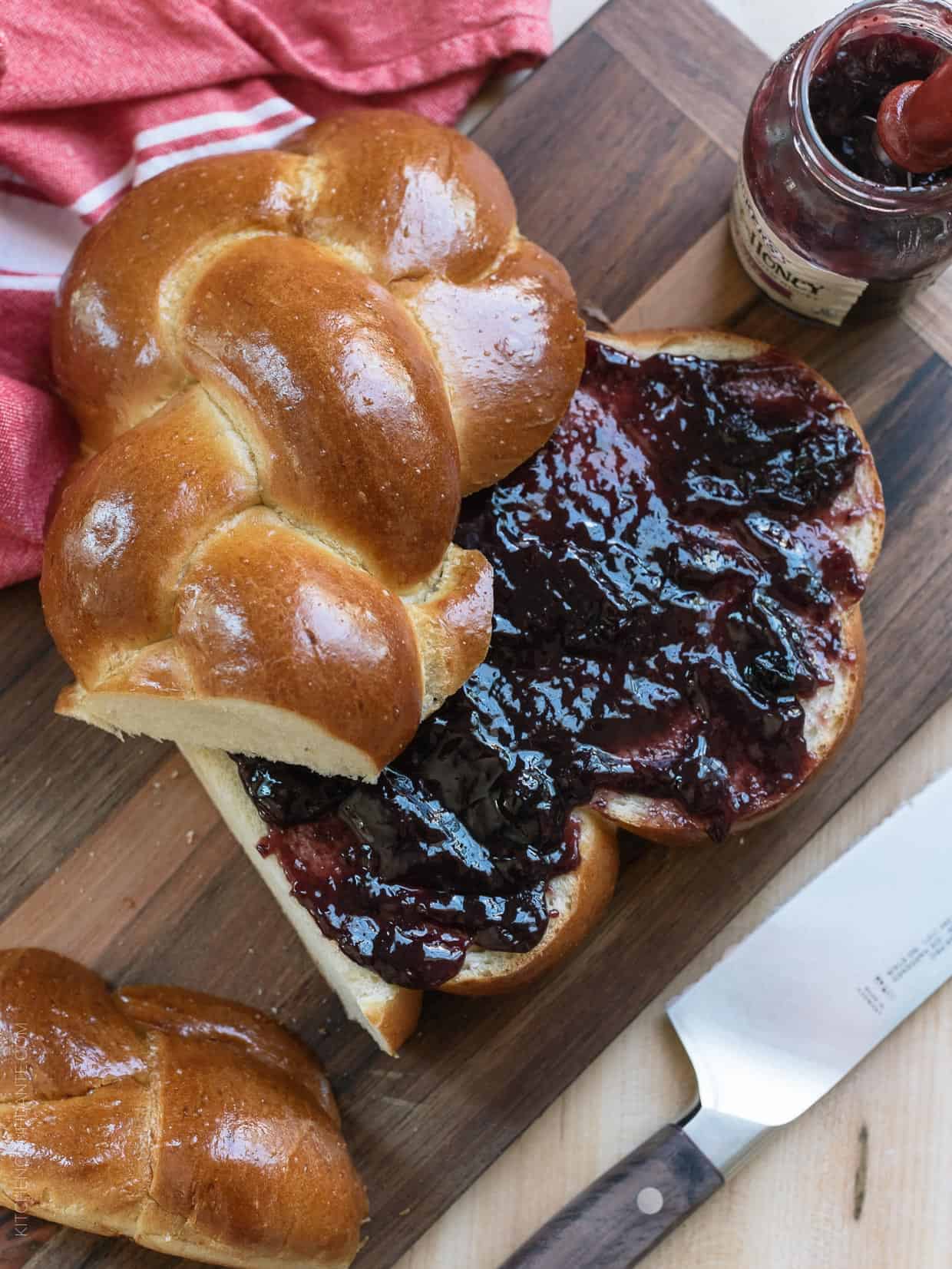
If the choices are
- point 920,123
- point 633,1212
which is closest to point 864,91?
point 920,123

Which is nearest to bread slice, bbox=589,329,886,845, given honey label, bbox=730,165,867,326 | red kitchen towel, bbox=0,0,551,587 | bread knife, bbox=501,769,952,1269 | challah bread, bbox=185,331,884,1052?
challah bread, bbox=185,331,884,1052

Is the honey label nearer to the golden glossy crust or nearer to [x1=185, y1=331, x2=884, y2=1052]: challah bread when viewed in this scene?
[x1=185, y1=331, x2=884, y2=1052]: challah bread

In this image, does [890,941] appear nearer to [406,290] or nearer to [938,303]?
[938,303]

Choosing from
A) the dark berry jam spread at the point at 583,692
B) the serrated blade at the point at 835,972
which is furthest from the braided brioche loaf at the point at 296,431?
the serrated blade at the point at 835,972

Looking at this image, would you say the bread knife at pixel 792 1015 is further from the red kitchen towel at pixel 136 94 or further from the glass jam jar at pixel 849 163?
the red kitchen towel at pixel 136 94

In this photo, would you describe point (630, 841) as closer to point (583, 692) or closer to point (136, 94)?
point (583, 692)

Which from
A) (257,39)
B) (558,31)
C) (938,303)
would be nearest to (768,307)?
(938,303)

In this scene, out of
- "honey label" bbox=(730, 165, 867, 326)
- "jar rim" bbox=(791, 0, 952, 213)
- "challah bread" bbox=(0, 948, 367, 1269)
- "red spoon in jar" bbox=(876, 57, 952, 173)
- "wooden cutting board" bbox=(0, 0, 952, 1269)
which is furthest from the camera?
"wooden cutting board" bbox=(0, 0, 952, 1269)
